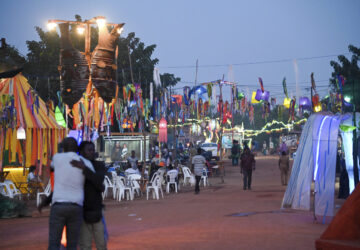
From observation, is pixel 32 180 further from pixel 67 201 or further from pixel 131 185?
pixel 67 201

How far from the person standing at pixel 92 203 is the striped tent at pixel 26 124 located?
1107 centimetres

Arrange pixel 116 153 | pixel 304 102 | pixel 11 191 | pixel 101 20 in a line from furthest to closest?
1. pixel 116 153
2. pixel 304 102
3. pixel 11 191
4. pixel 101 20

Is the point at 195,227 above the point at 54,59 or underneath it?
underneath

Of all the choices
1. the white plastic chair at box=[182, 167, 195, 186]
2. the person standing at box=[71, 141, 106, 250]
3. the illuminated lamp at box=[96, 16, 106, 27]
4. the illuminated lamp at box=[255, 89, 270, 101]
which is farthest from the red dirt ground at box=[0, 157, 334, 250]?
the illuminated lamp at box=[255, 89, 270, 101]

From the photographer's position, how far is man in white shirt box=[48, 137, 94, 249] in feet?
17.6

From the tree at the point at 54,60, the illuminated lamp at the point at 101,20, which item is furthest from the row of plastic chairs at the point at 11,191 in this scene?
the tree at the point at 54,60

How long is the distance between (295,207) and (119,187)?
715cm

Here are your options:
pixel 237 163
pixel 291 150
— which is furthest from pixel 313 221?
pixel 291 150

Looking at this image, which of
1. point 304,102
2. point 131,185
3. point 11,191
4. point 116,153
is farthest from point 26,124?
point 304,102

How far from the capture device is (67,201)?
5.36 m

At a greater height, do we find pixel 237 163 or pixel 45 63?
pixel 45 63

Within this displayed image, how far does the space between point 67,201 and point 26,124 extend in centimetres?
1234

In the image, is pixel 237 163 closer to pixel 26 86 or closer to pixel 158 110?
pixel 158 110

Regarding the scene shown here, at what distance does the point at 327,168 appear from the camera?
1123cm
